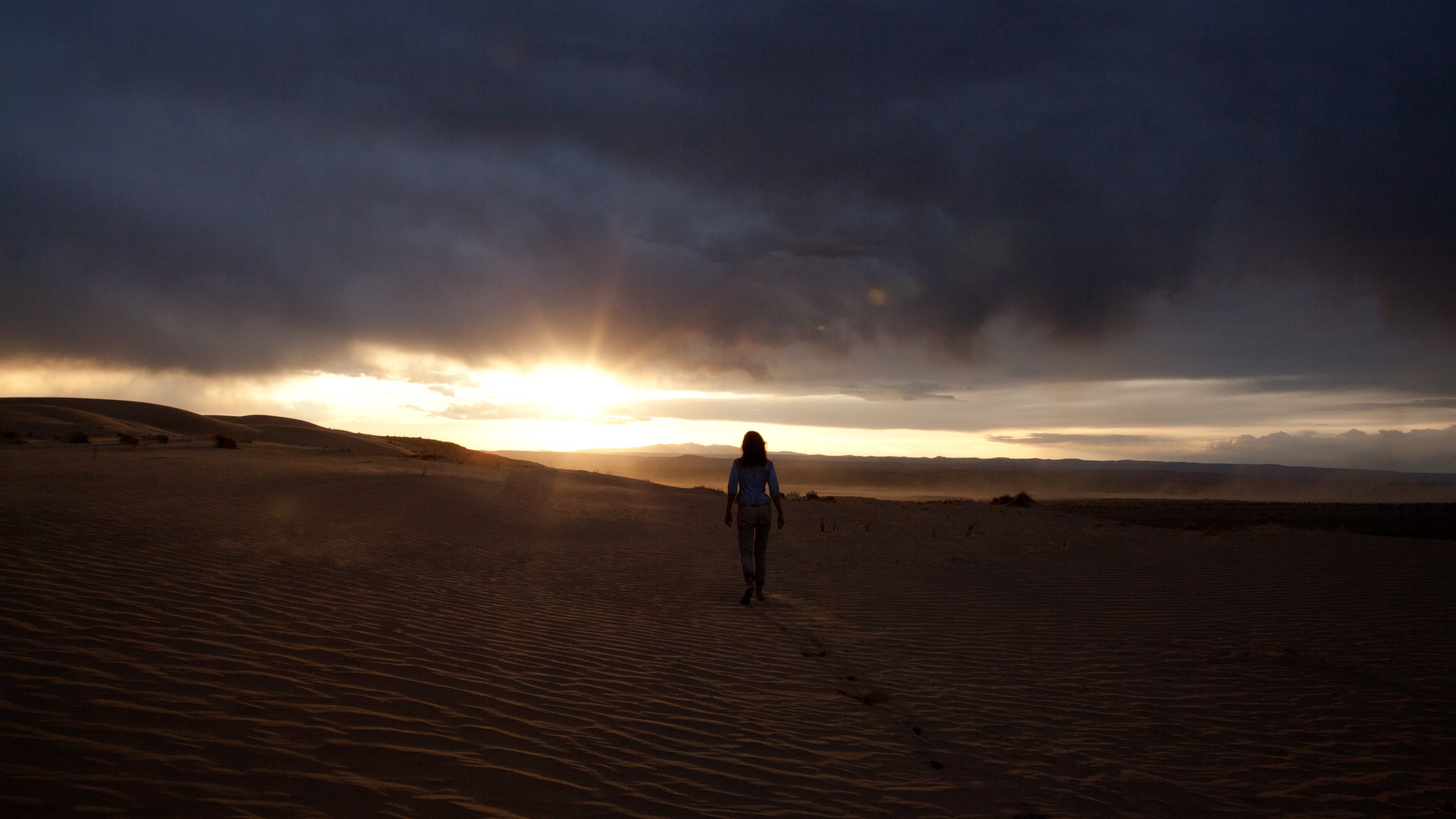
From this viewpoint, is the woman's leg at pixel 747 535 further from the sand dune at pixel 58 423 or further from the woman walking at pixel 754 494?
the sand dune at pixel 58 423

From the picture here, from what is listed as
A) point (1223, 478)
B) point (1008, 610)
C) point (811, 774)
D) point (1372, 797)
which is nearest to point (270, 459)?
point (1008, 610)

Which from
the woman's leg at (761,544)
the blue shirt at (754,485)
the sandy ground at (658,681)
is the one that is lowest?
the sandy ground at (658,681)

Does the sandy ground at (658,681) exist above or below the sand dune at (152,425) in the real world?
below

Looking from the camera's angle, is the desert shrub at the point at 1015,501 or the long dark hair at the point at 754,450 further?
the desert shrub at the point at 1015,501

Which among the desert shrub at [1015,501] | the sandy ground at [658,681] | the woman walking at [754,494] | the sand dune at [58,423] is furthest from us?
the desert shrub at [1015,501]

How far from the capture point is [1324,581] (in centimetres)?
1273

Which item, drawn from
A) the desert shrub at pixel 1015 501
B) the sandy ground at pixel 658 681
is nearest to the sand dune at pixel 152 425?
the sandy ground at pixel 658 681

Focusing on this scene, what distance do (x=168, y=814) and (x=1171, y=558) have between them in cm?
1688

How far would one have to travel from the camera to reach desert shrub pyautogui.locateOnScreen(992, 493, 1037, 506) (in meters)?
32.2

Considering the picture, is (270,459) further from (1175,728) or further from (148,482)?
(1175,728)

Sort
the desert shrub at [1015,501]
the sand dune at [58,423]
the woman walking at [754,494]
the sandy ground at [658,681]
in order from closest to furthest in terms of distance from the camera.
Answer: the sandy ground at [658,681] → the woman walking at [754,494] → the sand dune at [58,423] → the desert shrub at [1015,501]

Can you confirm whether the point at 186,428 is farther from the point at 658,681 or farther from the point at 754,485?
the point at 658,681

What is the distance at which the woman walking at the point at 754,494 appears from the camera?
10180mm

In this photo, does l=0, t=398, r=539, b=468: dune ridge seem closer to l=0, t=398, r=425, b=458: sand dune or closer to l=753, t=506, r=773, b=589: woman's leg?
l=0, t=398, r=425, b=458: sand dune
